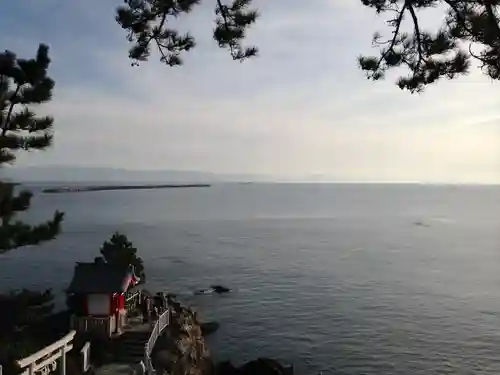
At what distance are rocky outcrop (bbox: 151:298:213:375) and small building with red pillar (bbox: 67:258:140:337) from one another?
1.75 metres

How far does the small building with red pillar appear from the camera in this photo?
60.6ft

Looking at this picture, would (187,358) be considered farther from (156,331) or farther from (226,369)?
(226,369)

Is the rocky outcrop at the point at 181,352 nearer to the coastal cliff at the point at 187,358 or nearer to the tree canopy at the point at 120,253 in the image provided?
the coastal cliff at the point at 187,358

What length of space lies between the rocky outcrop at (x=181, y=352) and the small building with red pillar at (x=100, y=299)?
175cm

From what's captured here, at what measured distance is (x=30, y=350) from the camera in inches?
526

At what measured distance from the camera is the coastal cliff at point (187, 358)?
58.8ft

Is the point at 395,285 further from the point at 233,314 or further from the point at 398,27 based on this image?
the point at 398,27

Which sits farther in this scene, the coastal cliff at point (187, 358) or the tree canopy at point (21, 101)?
the coastal cliff at point (187, 358)

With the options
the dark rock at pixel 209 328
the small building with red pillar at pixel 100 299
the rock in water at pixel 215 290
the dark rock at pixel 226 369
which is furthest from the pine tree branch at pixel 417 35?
the rock in water at pixel 215 290

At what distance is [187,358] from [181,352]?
0.63 m

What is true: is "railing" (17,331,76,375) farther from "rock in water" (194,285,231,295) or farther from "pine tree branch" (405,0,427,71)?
"rock in water" (194,285,231,295)

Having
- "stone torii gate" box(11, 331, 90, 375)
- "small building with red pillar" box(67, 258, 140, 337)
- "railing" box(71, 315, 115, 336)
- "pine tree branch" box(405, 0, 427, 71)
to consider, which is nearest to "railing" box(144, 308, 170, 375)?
"small building with red pillar" box(67, 258, 140, 337)

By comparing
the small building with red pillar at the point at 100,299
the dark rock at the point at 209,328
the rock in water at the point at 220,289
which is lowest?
the dark rock at the point at 209,328

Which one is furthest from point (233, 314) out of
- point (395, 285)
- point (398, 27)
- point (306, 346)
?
point (398, 27)
